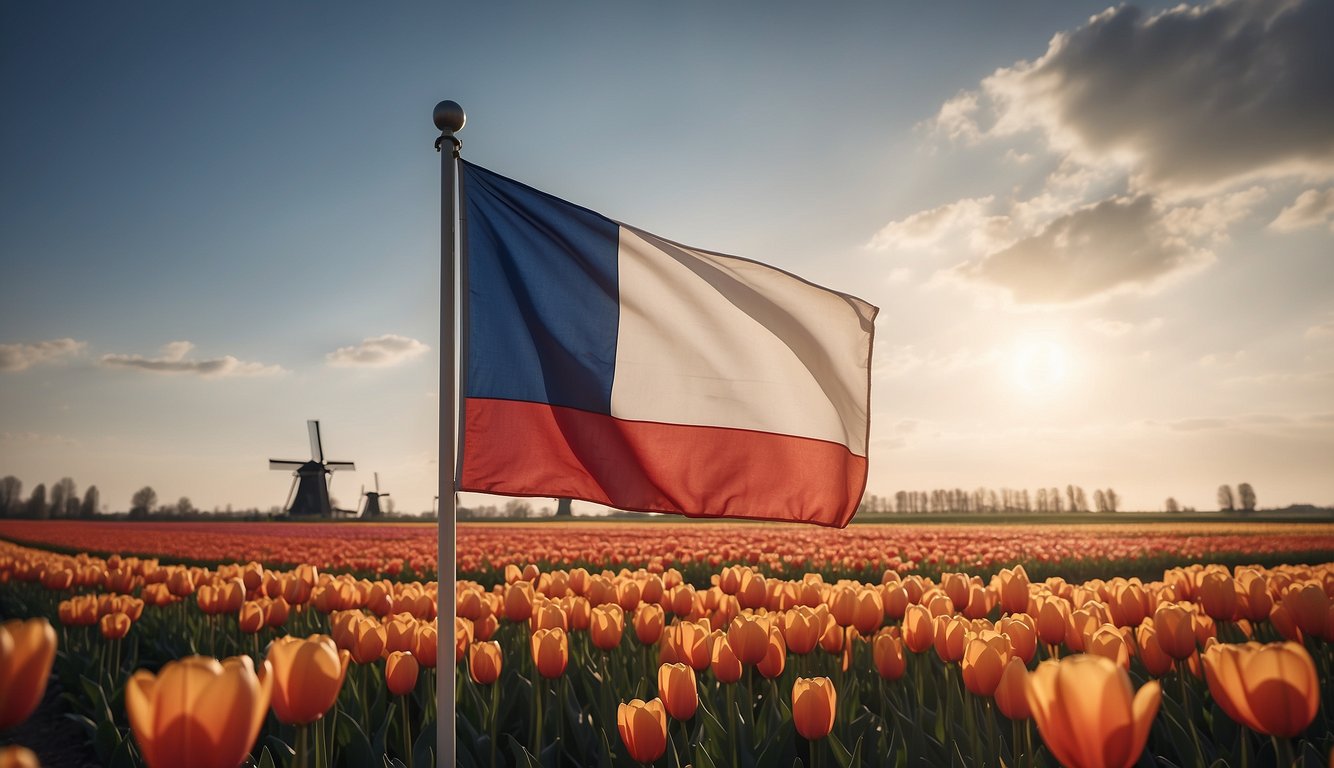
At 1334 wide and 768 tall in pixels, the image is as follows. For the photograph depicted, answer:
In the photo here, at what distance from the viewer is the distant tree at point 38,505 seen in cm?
7762

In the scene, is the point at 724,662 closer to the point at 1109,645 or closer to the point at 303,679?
the point at 1109,645

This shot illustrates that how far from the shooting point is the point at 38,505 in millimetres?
81375

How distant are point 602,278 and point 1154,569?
1606 centimetres

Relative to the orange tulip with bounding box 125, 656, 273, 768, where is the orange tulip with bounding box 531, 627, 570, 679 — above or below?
below

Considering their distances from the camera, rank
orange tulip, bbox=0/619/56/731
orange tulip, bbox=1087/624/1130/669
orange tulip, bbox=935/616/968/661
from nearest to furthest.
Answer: orange tulip, bbox=0/619/56/731 < orange tulip, bbox=1087/624/1130/669 < orange tulip, bbox=935/616/968/661

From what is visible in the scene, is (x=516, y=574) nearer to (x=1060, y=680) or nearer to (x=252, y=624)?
(x=252, y=624)

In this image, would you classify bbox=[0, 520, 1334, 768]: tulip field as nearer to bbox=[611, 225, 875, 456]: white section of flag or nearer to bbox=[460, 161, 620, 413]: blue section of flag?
bbox=[611, 225, 875, 456]: white section of flag

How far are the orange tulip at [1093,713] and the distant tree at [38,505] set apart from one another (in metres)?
97.3

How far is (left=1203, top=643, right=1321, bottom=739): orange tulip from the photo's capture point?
205cm

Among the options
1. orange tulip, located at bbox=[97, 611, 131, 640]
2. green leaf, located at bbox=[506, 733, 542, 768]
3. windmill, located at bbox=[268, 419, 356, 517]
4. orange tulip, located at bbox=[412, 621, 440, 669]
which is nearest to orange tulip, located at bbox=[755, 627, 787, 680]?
green leaf, located at bbox=[506, 733, 542, 768]

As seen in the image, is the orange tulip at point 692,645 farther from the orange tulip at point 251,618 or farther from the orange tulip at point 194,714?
the orange tulip at point 251,618

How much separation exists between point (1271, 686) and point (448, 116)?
3.67m

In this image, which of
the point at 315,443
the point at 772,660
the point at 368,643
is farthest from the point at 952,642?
the point at 315,443

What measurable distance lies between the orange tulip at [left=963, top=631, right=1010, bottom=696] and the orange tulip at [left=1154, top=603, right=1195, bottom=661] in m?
1.16
